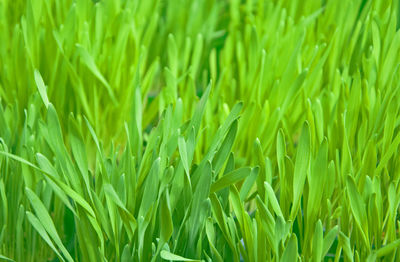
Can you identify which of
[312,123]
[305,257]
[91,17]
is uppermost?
[91,17]

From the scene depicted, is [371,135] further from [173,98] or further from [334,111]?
[173,98]

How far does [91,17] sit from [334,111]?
18.9 inches

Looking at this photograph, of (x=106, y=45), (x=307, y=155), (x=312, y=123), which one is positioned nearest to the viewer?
(x=307, y=155)

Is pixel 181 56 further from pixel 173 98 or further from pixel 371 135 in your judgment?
pixel 371 135

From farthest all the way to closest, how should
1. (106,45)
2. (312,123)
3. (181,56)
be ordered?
(181,56) < (106,45) < (312,123)

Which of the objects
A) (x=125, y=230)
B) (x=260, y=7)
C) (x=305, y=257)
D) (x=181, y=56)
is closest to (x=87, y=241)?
(x=125, y=230)

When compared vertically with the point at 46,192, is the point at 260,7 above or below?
above

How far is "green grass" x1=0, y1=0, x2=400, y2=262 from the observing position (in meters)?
0.69

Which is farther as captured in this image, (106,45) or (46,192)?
(106,45)

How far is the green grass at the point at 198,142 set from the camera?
0.69 metres

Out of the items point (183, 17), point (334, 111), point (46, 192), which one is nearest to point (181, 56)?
point (183, 17)

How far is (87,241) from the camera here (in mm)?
712

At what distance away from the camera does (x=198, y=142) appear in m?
0.93

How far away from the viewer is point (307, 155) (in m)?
0.70
